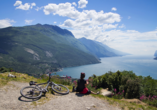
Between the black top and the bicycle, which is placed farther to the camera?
the black top

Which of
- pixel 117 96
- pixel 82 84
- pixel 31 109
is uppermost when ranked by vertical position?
pixel 82 84

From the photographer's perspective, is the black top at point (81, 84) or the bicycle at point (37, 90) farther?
the black top at point (81, 84)

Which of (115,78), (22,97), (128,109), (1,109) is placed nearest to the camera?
(1,109)

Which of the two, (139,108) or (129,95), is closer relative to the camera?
(139,108)

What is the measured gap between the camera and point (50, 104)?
5.49 meters

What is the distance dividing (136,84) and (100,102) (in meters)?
4.02

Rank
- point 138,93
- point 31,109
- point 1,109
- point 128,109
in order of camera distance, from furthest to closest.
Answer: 1. point 138,93
2. point 128,109
3. point 31,109
4. point 1,109

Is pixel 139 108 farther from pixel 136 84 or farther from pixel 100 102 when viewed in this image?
pixel 136 84

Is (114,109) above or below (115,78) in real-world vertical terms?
below

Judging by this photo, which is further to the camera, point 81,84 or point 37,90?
point 81,84

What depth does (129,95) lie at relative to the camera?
811 centimetres

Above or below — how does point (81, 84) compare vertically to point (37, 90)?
above

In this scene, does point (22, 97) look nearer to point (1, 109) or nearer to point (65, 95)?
point (1, 109)

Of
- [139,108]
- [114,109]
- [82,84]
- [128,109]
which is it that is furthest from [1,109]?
[139,108]
